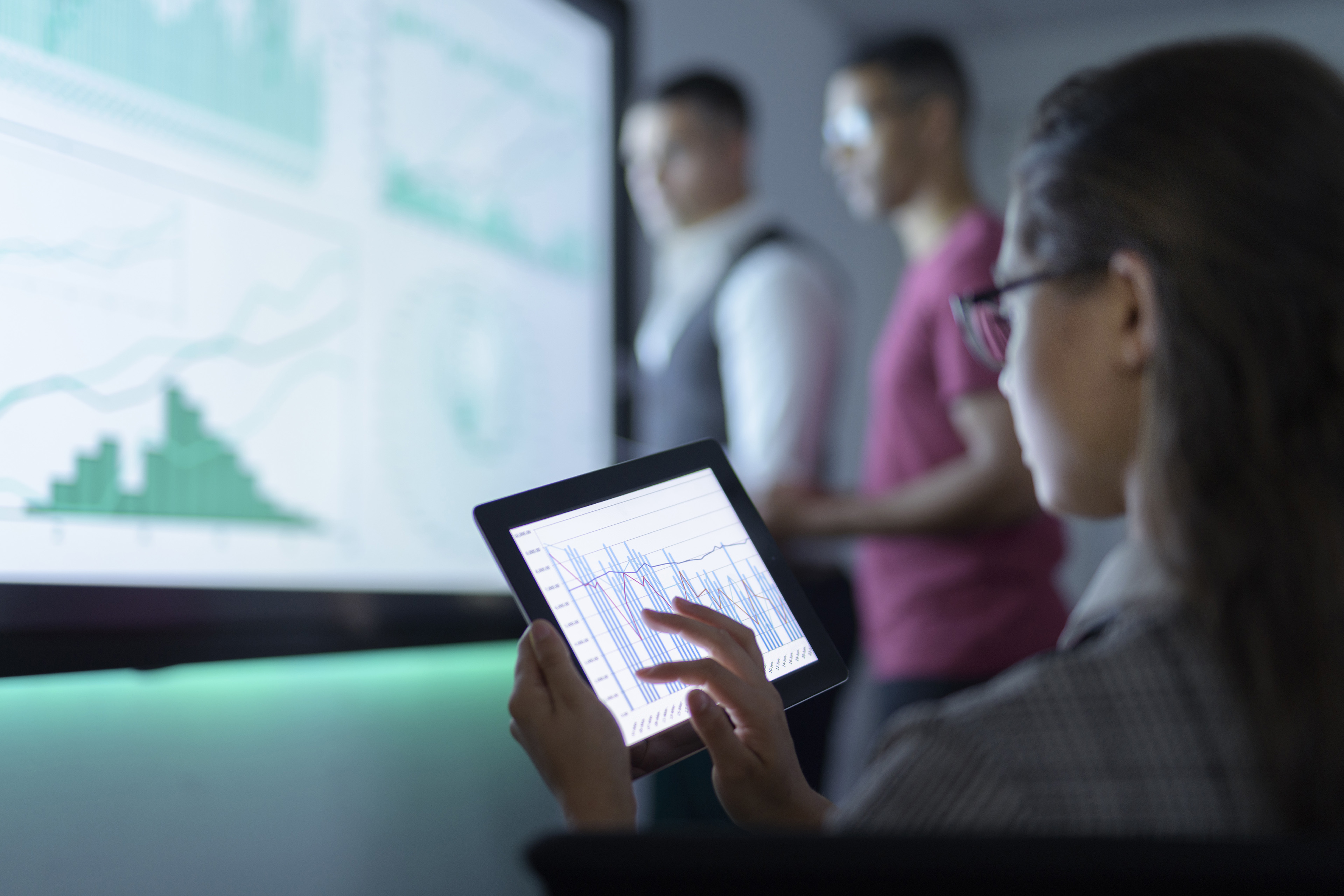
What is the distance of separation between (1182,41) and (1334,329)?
0.60 ft

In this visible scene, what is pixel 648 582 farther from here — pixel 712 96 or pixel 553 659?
pixel 712 96

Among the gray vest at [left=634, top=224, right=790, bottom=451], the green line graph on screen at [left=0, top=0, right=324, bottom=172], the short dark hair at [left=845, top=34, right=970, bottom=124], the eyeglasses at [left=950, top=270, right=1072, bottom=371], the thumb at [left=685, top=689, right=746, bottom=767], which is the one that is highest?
the short dark hair at [left=845, top=34, right=970, bottom=124]

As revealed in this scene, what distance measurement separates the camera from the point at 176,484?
A: 1.09 meters

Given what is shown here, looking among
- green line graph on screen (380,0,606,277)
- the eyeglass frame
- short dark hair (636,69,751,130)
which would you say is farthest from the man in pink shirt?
the eyeglass frame

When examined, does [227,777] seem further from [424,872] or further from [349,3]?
[349,3]

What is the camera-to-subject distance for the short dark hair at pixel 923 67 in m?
1.83

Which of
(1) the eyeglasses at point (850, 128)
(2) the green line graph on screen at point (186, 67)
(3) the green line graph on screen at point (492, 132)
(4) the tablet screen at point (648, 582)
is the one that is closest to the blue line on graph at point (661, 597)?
(4) the tablet screen at point (648, 582)

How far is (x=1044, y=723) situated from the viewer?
0.48m

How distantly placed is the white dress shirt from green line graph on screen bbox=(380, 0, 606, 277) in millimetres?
227

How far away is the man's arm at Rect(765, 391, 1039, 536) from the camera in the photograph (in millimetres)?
1528

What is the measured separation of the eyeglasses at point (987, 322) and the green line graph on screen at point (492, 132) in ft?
2.64

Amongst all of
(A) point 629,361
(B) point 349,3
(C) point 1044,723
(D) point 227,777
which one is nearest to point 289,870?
(D) point 227,777

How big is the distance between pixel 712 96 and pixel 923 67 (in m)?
0.38

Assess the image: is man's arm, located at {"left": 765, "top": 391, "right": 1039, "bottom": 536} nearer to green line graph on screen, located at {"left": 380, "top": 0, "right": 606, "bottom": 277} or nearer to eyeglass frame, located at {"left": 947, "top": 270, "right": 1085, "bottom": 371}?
green line graph on screen, located at {"left": 380, "top": 0, "right": 606, "bottom": 277}
